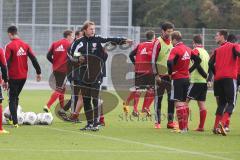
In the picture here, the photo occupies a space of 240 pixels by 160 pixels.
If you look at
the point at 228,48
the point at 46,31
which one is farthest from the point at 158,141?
the point at 46,31

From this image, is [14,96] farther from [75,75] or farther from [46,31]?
[46,31]

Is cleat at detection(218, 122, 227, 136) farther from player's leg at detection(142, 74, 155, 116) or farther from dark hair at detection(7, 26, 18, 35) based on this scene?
dark hair at detection(7, 26, 18, 35)

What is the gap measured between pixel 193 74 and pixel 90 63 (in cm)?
257

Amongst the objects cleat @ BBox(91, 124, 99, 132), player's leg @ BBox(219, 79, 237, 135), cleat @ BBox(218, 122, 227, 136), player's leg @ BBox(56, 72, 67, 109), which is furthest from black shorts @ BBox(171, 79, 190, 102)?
player's leg @ BBox(56, 72, 67, 109)

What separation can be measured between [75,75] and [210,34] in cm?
2235

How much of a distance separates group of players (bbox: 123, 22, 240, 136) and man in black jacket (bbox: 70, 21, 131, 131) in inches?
53.9

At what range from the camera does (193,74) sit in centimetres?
1928

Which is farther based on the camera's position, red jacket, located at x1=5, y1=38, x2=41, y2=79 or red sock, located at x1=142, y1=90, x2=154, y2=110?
red sock, located at x1=142, y1=90, x2=154, y2=110

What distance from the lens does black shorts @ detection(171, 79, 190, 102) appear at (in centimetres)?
1819

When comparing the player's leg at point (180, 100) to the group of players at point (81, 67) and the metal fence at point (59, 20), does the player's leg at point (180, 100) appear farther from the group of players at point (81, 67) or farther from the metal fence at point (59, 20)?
the metal fence at point (59, 20)

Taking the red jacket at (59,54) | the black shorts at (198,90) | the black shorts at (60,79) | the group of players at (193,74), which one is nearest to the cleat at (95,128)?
the group of players at (193,74)

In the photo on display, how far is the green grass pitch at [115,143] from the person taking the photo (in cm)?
1361

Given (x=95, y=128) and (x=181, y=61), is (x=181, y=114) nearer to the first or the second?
(x=181, y=61)

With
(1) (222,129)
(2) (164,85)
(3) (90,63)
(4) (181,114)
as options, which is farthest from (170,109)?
(3) (90,63)
